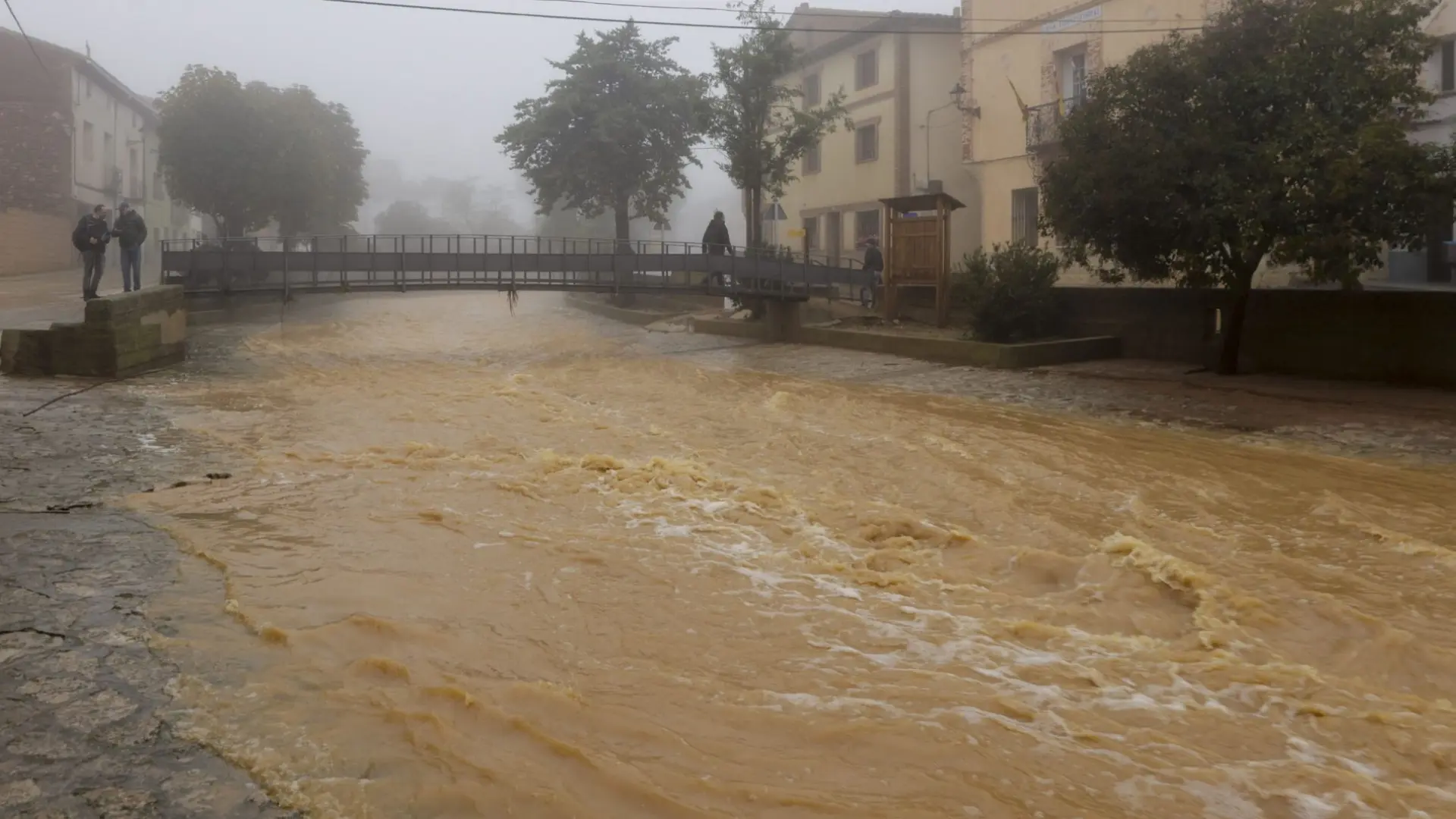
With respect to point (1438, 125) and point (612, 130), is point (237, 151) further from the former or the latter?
point (1438, 125)

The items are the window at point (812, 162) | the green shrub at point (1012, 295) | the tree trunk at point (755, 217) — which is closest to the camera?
the green shrub at point (1012, 295)

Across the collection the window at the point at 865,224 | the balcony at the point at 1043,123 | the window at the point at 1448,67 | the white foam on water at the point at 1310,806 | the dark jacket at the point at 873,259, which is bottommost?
the white foam on water at the point at 1310,806

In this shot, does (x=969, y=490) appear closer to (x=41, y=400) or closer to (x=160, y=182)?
(x=41, y=400)

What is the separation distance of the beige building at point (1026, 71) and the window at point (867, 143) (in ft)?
20.0

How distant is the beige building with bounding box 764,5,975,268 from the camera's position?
3086cm

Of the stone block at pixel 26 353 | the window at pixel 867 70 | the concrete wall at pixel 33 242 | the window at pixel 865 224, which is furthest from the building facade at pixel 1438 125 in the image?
the concrete wall at pixel 33 242

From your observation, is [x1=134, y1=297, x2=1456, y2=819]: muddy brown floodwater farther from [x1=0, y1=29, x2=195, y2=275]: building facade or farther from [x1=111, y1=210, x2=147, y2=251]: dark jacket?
[x1=0, y1=29, x2=195, y2=275]: building facade

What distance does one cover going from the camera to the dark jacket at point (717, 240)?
23422 mm

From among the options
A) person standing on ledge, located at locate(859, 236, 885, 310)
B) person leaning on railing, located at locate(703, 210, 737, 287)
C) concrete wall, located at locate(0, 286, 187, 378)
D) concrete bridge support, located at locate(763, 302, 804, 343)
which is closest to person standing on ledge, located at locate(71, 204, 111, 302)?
concrete wall, located at locate(0, 286, 187, 378)

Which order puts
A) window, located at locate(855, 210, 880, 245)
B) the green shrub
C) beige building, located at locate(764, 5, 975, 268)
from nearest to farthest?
1. the green shrub
2. beige building, located at locate(764, 5, 975, 268)
3. window, located at locate(855, 210, 880, 245)

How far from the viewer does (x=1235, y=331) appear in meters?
15.2

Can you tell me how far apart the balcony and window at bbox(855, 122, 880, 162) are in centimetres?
869

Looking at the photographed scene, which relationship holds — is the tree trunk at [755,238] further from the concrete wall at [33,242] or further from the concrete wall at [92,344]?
the concrete wall at [33,242]

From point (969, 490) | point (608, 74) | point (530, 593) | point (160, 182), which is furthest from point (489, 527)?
point (160, 182)
